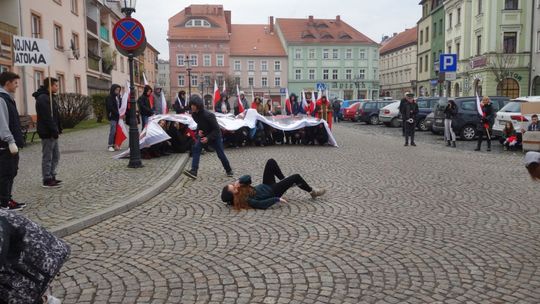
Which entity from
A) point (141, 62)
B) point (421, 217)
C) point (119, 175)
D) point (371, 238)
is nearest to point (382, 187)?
point (421, 217)

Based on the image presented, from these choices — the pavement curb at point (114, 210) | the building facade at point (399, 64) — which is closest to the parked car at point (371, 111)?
the pavement curb at point (114, 210)

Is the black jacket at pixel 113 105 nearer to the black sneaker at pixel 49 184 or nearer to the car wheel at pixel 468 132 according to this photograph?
the black sneaker at pixel 49 184

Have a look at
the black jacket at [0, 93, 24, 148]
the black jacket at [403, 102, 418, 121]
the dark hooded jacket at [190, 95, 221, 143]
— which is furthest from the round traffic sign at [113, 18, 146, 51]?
the black jacket at [403, 102, 418, 121]

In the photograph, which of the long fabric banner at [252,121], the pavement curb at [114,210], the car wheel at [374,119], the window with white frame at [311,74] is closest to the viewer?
the pavement curb at [114,210]

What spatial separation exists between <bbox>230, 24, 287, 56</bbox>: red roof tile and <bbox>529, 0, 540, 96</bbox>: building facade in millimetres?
53448

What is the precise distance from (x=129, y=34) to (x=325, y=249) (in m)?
7.43

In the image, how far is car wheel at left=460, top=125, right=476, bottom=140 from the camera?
1931cm

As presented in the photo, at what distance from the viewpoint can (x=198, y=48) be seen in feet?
289

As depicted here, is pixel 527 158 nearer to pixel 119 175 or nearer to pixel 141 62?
pixel 119 175

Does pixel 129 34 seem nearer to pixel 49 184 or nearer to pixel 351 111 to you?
pixel 49 184

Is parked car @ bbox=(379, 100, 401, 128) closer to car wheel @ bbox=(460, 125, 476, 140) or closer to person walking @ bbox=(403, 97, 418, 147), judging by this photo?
car wheel @ bbox=(460, 125, 476, 140)

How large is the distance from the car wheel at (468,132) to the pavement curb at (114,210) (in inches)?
521

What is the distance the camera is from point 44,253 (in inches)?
106

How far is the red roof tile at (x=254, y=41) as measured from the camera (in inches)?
3568
